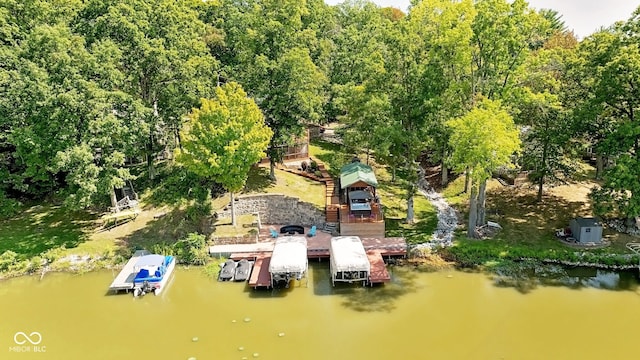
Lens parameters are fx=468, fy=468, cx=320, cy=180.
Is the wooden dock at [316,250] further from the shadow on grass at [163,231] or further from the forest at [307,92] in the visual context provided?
the forest at [307,92]

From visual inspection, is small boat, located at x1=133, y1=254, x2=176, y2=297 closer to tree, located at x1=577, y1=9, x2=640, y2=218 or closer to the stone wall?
the stone wall

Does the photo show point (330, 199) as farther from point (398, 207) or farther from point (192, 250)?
point (192, 250)

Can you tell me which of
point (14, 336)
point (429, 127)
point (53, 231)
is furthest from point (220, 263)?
point (429, 127)

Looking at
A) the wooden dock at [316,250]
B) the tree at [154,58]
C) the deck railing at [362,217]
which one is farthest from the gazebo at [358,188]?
the tree at [154,58]

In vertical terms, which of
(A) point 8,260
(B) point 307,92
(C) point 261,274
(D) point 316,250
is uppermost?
(B) point 307,92

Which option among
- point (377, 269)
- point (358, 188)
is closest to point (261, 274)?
point (377, 269)

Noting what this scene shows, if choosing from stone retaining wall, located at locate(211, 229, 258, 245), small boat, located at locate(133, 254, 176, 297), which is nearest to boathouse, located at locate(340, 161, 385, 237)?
stone retaining wall, located at locate(211, 229, 258, 245)
